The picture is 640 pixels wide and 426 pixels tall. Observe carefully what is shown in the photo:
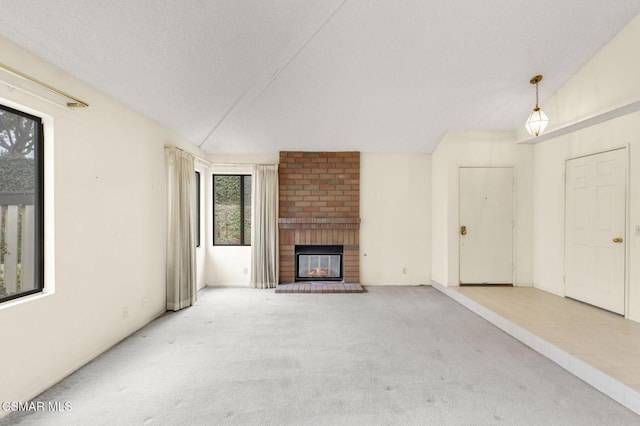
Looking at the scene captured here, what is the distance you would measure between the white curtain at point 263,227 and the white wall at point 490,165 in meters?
2.84

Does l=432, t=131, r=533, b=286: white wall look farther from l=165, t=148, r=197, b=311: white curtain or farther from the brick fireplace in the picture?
l=165, t=148, r=197, b=311: white curtain

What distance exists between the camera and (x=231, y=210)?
5508 mm

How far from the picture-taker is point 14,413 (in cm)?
192

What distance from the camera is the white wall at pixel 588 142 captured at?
3102 mm

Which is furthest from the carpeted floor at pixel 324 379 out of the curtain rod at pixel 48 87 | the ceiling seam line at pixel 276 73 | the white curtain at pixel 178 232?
the ceiling seam line at pixel 276 73

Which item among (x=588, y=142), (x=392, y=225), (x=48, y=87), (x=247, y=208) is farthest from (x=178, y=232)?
(x=588, y=142)

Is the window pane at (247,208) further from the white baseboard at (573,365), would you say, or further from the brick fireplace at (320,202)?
the white baseboard at (573,365)

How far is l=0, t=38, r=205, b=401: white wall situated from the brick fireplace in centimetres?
223

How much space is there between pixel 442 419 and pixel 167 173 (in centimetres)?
384

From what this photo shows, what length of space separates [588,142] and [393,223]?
2828mm

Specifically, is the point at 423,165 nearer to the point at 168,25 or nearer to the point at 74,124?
the point at 168,25

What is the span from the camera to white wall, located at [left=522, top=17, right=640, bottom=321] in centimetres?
310

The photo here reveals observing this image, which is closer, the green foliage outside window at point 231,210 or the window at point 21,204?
the window at point 21,204

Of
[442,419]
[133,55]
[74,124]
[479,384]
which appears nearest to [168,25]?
[133,55]
